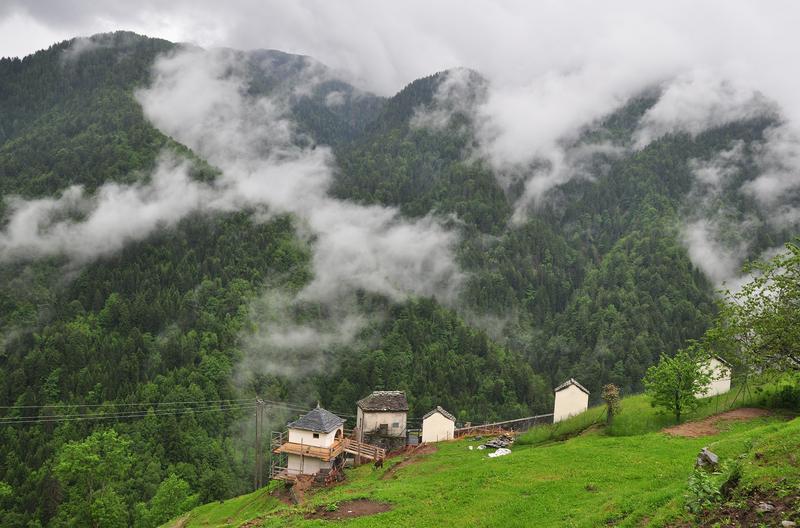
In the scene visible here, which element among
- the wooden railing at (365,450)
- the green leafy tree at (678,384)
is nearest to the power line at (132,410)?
the wooden railing at (365,450)

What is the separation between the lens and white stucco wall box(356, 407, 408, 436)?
61.9m

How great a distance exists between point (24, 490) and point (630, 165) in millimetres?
181332

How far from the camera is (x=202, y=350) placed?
12381cm

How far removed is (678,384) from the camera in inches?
1524

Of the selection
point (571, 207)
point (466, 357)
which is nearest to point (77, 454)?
point (466, 357)

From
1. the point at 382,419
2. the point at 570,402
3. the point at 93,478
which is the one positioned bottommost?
the point at 93,478

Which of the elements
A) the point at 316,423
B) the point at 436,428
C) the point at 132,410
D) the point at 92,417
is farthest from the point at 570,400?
the point at 92,417

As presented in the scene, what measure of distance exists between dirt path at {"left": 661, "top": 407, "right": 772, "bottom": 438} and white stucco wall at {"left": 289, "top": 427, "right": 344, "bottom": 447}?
29.4 meters

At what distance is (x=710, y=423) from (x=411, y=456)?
22.8 metres

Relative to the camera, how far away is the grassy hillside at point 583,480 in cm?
1939

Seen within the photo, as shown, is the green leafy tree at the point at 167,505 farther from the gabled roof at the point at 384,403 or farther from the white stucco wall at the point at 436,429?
the white stucco wall at the point at 436,429

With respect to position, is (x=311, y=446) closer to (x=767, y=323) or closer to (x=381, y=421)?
(x=381, y=421)

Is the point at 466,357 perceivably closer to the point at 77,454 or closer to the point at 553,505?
the point at 77,454

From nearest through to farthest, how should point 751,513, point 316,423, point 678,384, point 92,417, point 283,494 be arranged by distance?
point 751,513 < point 678,384 < point 283,494 < point 316,423 < point 92,417
